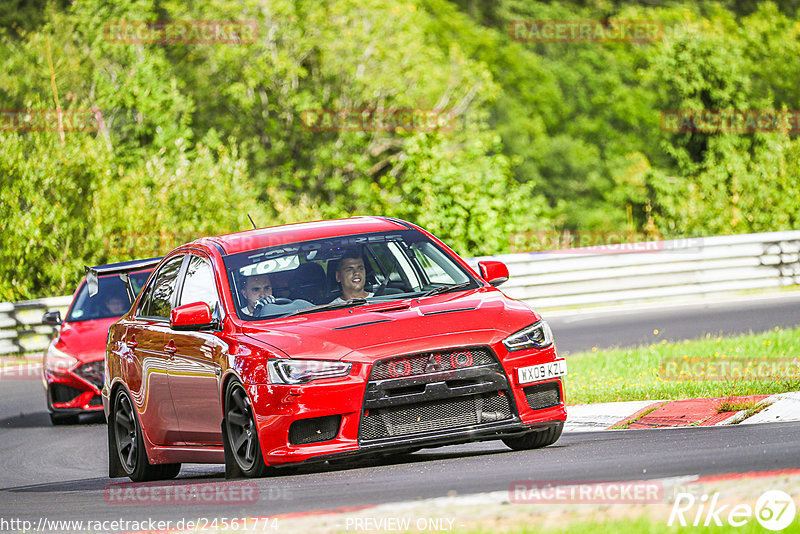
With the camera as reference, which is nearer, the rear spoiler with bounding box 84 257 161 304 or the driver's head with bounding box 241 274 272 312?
the driver's head with bounding box 241 274 272 312

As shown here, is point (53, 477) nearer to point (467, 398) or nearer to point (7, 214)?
point (467, 398)

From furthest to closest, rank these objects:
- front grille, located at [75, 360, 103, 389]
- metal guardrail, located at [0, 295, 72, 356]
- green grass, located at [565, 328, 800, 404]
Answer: metal guardrail, located at [0, 295, 72, 356] → front grille, located at [75, 360, 103, 389] → green grass, located at [565, 328, 800, 404]

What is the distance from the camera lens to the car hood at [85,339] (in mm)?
15258

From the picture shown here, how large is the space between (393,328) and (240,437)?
46.3 inches

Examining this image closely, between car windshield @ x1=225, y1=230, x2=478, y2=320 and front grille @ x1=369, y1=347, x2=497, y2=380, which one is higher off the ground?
car windshield @ x1=225, y1=230, x2=478, y2=320

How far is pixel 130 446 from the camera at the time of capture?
10148 millimetres

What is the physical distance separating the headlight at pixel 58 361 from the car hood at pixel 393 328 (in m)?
7.26

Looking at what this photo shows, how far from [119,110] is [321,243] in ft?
115

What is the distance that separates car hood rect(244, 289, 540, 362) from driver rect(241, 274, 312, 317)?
0.23 m

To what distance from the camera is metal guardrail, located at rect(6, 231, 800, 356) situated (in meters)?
22.0
